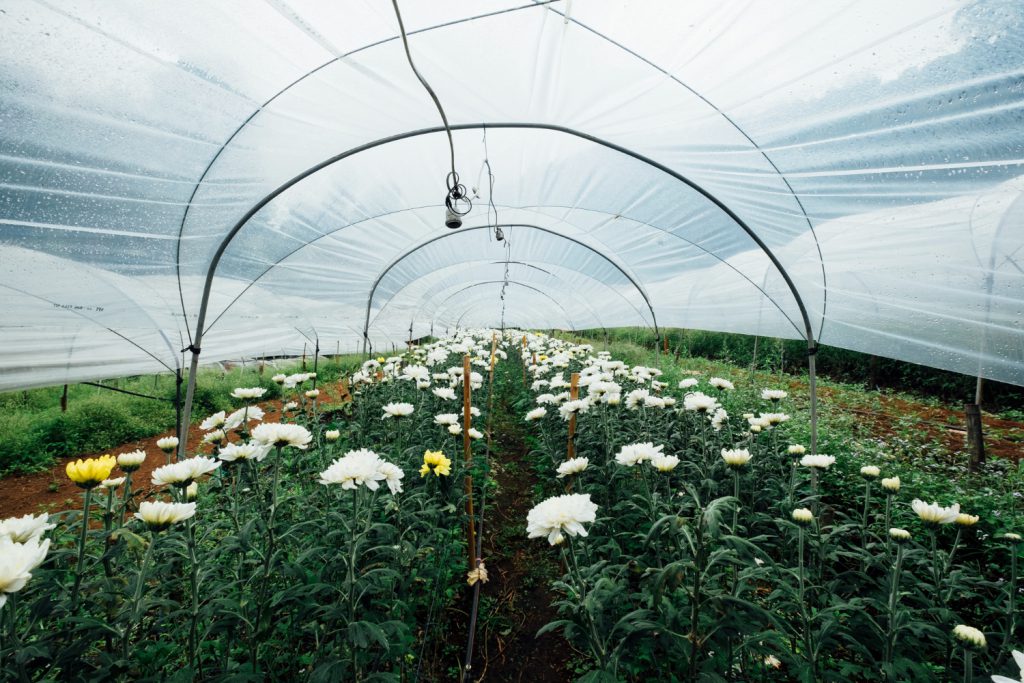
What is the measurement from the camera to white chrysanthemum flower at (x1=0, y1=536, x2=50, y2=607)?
81 centimetres

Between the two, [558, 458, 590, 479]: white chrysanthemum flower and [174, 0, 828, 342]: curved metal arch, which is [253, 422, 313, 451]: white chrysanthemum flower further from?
[174, 0, 828, 342]: curved metal arch

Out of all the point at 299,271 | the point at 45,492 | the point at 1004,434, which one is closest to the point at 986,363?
the point at 1004,434

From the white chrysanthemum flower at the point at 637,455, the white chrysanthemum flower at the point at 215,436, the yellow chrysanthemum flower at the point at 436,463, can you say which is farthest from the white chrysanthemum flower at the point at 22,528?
the white chrysanthemum flower at the point at 637,455

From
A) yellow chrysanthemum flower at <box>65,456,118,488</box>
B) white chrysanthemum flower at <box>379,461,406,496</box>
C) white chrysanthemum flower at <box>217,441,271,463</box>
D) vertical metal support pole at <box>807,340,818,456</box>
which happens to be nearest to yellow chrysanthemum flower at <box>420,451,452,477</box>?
white chrysanthemum flower at <box>379,461,406,496</box>

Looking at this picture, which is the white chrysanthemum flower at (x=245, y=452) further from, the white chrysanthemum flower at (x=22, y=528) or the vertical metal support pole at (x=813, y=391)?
the vertical metal support pole at (x=813, y=391)

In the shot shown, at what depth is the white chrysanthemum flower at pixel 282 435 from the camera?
5.35 ft

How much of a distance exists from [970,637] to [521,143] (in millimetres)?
4576

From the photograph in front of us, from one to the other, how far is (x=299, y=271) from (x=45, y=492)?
4.46m

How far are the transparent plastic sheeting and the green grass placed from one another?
281cm

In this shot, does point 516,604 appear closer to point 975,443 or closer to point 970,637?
point 970,637

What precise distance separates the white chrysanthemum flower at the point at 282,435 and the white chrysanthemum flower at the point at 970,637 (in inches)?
94.6

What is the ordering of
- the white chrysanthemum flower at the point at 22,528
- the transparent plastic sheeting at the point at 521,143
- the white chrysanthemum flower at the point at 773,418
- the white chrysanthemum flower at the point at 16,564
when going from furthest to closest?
the white chrysanthemum flower at the point at 773,418 → the transparent plastic sheeting at the point at 521,143 → the white chrysanthemum flower at the point at 22,528 → the white chrysanthemum flower at the point at 16,564

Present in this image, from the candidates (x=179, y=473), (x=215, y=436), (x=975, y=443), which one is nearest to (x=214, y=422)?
(x=215, y=436)

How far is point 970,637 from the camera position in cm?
130
